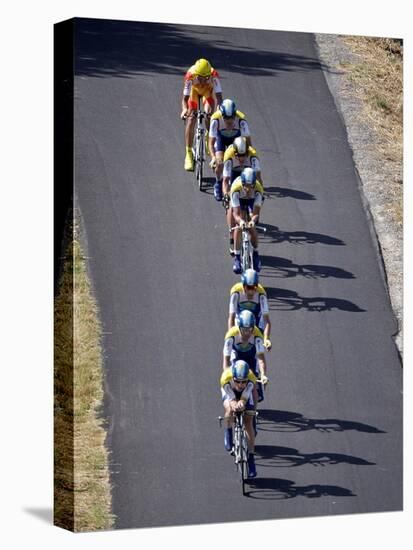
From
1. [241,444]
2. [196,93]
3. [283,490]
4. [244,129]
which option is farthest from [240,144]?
Answer: [283,490]

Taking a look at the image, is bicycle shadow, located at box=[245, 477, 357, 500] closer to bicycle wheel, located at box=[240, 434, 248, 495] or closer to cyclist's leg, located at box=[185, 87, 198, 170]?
bicycle wheel, located at box=[240, 434, 248, 495]

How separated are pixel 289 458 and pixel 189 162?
438cm

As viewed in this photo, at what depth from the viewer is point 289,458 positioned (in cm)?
2758

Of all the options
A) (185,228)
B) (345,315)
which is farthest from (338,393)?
(185,228)

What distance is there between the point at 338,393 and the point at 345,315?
1140 millimetres

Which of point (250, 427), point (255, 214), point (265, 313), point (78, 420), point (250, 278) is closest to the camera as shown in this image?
point (78, 420)

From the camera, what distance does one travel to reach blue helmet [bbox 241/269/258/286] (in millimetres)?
27625

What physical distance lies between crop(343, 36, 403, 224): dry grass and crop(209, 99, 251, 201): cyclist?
1715 millimetres

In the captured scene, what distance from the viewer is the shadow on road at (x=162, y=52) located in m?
26.6

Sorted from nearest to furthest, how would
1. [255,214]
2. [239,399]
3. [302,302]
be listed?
1. [239,399]
2. [255,214]
3. [302,302]

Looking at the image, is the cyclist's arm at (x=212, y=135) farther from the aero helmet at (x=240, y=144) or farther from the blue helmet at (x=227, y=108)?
the aero helmet at (x=240, y=144)

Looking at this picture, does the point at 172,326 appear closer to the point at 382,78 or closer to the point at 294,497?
the point at 294,497

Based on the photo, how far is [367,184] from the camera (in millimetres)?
29406

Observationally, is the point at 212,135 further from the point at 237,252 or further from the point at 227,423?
the point at 227,423
